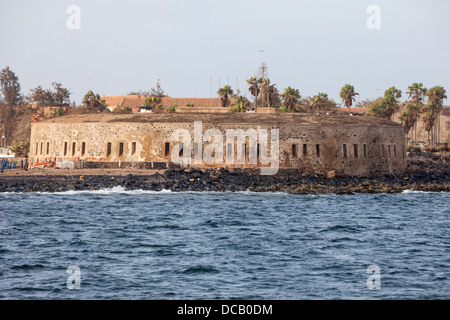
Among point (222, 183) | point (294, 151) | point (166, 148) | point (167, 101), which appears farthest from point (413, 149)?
point (222, 183)

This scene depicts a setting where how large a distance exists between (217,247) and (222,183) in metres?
18.7

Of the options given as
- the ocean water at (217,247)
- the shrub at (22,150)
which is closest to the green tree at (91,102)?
Result: the shrub at (22,150)

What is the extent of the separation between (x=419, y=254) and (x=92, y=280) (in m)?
9.92

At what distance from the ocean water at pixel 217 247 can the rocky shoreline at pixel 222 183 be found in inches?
64.7

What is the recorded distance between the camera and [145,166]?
43.8m

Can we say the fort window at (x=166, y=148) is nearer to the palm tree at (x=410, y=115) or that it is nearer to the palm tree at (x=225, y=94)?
the palm tree at (x=225, y=94)

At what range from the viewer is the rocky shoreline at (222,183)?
35969 mm

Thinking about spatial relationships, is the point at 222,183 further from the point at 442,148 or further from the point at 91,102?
the point at 442,148

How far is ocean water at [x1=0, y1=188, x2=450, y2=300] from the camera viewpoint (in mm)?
14477

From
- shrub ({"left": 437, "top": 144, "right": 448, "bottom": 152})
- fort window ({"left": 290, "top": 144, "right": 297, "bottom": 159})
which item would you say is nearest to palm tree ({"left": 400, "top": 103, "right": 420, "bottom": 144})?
shrub ({"left": 437, "top": 144, "right": 448, "bottom": 152})

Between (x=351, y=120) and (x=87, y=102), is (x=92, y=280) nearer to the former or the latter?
(x=351, y=120)

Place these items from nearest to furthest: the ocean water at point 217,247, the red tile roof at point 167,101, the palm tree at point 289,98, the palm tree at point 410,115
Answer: the ocean water at point 217,247
the palm tree at point 289,98
the palm tree at point 410,115
the red tile roof at point 167,101

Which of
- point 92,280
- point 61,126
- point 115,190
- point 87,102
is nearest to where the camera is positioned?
point 92,280
